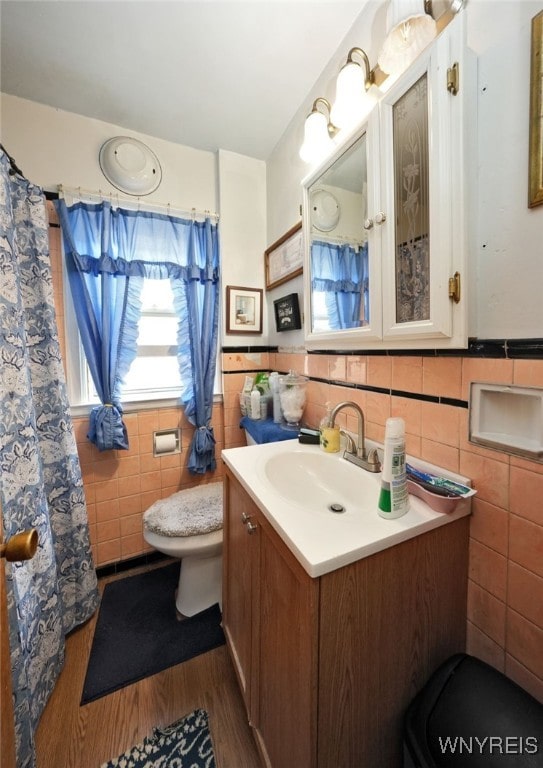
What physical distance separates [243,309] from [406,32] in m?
1.26

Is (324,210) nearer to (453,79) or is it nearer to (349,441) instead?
(453,79)

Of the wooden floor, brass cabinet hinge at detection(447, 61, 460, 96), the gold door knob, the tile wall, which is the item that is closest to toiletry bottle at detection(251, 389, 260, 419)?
the tile wall

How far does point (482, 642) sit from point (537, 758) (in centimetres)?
25

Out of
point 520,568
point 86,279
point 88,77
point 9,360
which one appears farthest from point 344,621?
point 88,77

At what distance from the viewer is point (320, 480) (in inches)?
43.4

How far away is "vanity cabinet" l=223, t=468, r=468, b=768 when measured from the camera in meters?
0.59

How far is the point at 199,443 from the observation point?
1718mm

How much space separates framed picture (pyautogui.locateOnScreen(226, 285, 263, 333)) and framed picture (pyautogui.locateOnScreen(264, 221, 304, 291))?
114 millimetres

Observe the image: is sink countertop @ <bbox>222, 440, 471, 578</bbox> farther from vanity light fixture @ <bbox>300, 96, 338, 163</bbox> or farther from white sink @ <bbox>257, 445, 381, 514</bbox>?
vanity light fixture @ <bbox>300, 96, 338, 163</bbox>

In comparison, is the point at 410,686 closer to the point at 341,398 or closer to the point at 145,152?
the point at 341,398

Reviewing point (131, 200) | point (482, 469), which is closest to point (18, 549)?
point (482, 469)

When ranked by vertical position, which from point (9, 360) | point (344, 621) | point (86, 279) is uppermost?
point (86, 279)

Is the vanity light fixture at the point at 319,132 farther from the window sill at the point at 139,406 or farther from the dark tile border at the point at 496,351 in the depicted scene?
the window sill at the point at 139,406

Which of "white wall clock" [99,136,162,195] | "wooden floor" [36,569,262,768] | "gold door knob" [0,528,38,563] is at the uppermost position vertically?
"white wall clock" [99,136,162,195]
